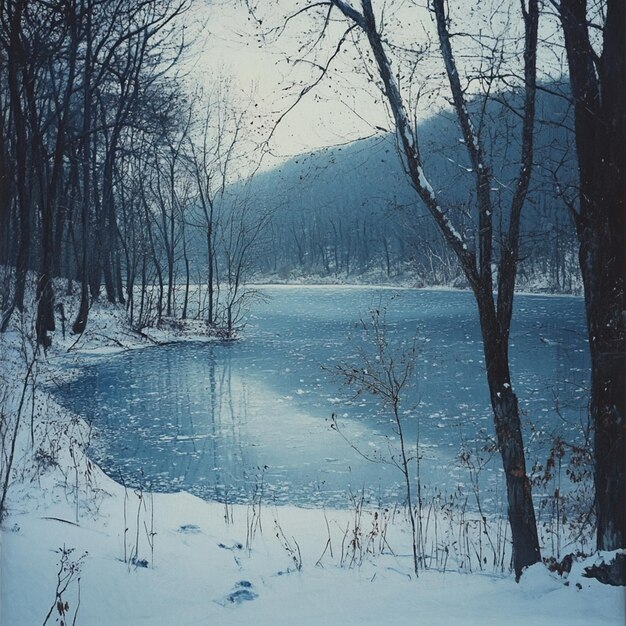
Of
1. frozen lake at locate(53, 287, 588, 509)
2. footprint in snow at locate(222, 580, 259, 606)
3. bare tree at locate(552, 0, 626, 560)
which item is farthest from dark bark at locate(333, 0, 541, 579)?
footprint in snow at locate(222, 580, 259, 606)

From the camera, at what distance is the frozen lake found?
873 cm

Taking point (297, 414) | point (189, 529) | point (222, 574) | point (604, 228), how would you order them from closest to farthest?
point (604, 228) → point (222, 574) → point (189, 529) → point (297, 414)

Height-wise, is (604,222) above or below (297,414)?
above

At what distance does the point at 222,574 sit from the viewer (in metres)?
4.89

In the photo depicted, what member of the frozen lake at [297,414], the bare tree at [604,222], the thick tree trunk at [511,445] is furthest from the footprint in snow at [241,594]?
the frozen lake at [297,414]

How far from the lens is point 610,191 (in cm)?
428

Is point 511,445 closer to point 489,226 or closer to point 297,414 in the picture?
point 489,226

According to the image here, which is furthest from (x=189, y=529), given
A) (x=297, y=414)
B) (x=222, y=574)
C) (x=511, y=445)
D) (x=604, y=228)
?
(x=297, y=414)

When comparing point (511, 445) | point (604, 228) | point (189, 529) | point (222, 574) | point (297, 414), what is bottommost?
point (297, 414)

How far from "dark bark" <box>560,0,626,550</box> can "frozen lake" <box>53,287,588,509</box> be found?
121cm

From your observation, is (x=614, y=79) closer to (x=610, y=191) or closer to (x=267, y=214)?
(x=610, y=191)

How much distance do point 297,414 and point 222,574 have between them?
7.79 meters

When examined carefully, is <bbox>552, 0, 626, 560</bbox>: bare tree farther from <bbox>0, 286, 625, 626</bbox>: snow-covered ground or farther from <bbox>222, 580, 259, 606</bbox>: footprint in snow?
<bbox>222, 580, 259, 606</bbox>: footprint in snow

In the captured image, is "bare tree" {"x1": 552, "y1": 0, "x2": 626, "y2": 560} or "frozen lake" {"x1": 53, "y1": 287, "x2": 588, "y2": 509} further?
"frozen lake" {"x1": 53, "y1": 287, "x2": 588, "y2": 509}
